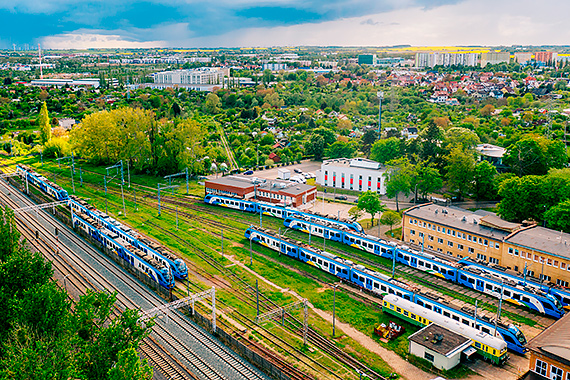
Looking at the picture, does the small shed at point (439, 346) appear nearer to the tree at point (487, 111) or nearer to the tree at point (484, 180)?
the tree at point (484, 180)

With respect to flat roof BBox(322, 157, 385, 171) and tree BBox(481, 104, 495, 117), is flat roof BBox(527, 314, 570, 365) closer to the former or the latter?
flat roof BBox(322, 157, 385, 171)

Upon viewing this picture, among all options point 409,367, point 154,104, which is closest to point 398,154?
point 409,367

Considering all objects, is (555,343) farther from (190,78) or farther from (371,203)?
(190,78)

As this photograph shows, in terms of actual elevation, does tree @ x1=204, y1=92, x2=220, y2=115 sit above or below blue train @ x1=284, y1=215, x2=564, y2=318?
above

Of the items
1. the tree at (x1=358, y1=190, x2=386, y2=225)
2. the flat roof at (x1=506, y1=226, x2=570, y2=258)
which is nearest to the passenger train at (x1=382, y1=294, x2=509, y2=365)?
the flat roof at (x1=506, y1=226, x2=570, y2=258)

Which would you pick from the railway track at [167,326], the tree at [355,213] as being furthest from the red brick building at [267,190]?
the railway track at [167,326]
